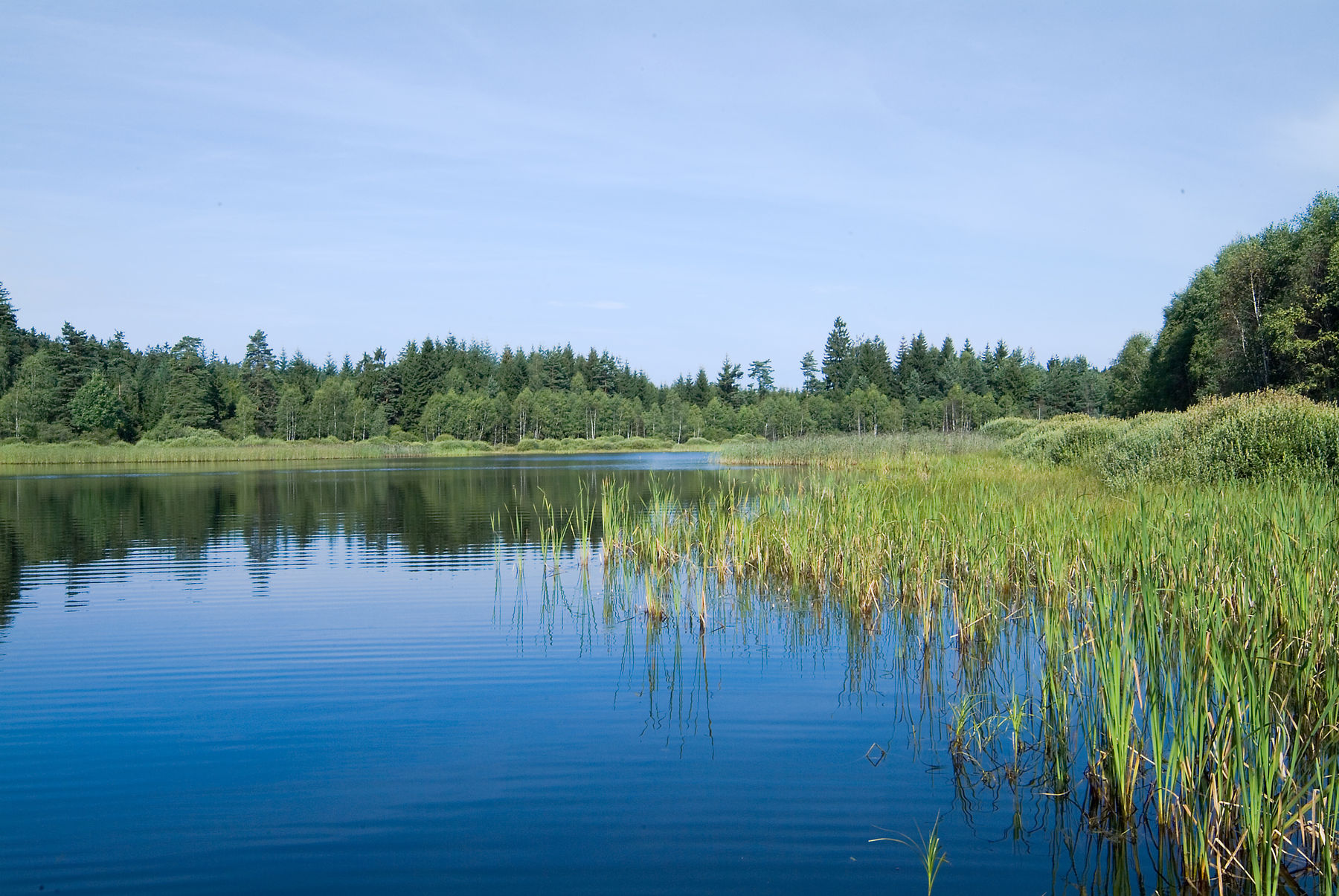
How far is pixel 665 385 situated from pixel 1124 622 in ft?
390

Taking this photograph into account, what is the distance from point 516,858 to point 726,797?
1296 millimetres

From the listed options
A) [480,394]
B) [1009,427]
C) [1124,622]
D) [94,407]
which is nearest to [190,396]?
[94,407]

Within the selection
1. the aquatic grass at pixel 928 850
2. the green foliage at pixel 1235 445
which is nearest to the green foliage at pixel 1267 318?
the green foliage at pixel 1235 445

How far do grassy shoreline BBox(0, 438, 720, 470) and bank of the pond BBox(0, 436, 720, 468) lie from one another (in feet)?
0.14

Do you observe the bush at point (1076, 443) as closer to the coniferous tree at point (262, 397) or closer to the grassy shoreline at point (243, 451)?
the grassy shoreline at point (243, 451)

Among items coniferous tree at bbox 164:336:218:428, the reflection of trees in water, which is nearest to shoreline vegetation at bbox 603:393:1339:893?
the reflection of trees in water

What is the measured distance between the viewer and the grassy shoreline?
5606 cm

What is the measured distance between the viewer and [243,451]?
59.9 metres

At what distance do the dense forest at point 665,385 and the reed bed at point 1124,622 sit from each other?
114ft

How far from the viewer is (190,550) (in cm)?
1609

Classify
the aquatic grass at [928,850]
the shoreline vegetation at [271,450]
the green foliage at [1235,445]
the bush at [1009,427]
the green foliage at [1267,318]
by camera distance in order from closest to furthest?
the aquatic grass at [928,850]
the green foliage at [1235,445]
the green foliage at [1267,318]
the bush at [1009,427]
the shoreline vegetation at [271,450]

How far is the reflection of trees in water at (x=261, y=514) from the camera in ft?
52.0

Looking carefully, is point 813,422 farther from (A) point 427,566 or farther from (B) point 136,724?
(B) point 136,724

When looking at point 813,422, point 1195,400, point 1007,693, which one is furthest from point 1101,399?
point 1007,693
